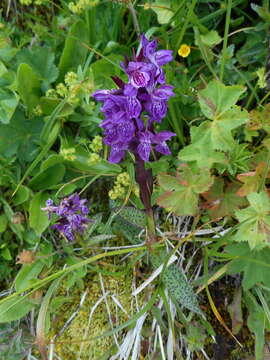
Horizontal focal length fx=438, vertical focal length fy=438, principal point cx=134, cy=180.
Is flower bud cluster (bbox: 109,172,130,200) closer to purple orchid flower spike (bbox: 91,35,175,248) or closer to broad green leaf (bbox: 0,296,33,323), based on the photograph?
purple orchid flower spike (bbox: 91,35,175,248)

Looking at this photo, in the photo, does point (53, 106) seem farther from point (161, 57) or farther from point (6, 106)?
point (161, 57)

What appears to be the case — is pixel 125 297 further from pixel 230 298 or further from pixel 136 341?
pixel 230 298

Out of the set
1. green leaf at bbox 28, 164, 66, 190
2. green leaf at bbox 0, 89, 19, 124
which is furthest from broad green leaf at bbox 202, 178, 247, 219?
green leaf at bbox 0, 89, 19, 124

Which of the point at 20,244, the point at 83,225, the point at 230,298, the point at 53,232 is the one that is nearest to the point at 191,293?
the point at 230,298

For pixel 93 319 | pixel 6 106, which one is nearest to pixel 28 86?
pixel 6 106

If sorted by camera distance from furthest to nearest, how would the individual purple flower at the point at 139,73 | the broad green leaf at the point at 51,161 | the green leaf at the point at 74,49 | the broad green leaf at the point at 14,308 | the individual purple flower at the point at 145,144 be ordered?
the green leaf at the point at 74,49 → the broad green leaf at the point at 51,161 → the broad green leaf at the point at 14,308 → the individual purple flower at the point at 145,144 → the individual purple flower at the point at 139,73

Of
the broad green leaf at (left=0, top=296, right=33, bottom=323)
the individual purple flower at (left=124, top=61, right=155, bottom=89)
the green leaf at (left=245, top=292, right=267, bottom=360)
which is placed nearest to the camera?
the individual purple flower at (left=124, top=61, right=155, bottom=89)

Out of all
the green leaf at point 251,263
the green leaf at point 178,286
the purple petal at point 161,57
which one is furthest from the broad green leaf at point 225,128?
the green leaf at point 178,286

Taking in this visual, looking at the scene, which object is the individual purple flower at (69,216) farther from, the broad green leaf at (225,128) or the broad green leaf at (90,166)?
the broad green leaf at (225,128)
